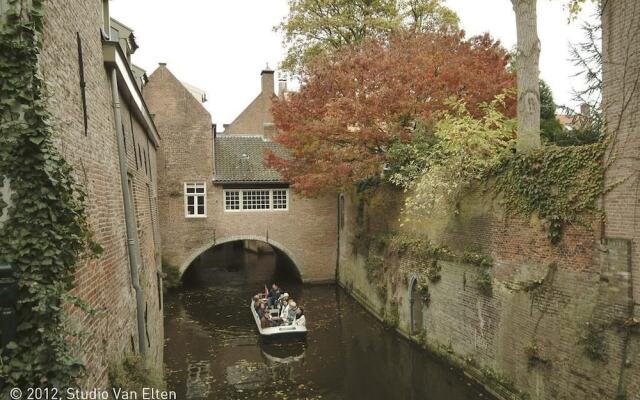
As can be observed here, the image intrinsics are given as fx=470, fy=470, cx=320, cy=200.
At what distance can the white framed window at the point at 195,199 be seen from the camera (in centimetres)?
2272

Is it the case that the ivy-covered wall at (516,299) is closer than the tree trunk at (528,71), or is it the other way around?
the ivy-covered wall at (516,299)

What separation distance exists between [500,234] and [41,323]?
9.22 m

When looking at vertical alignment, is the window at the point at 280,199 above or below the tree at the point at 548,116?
below

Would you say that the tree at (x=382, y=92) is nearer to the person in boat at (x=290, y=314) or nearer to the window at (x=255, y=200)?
the person in boat at (x=290, y=314)

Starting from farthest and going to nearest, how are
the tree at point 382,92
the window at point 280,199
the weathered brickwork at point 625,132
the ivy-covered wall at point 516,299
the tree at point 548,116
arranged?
1. the window at point 280,199
2. the tree at point 548,116
3. the tree at point 382,92
4. the ivy-covered wall at point 516,299
5. the weathered brickwork at point 625,132

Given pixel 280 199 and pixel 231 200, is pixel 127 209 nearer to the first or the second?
pixel 231 200

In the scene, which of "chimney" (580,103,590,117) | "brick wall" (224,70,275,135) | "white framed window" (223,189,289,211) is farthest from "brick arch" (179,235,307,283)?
"chimney" (580,103,590,117)

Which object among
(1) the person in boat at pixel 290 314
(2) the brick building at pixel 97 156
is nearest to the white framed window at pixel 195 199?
(1) the person in boat at pixel 290 314

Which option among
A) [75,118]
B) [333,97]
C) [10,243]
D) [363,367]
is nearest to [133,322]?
[75,118]

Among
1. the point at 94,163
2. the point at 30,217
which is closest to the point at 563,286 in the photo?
the point at 94,163

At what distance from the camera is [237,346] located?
14.8 meters

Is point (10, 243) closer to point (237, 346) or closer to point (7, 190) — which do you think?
point (7, 190)

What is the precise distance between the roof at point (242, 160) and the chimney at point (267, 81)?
8.42m

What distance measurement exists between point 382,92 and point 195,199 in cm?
1227
